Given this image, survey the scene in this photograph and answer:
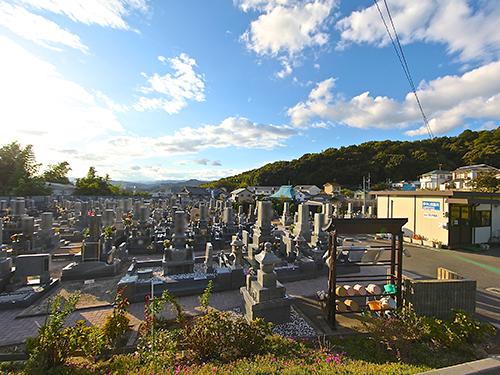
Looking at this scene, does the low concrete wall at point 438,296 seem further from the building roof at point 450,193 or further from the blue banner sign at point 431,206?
the blue banner sign at point 431,206

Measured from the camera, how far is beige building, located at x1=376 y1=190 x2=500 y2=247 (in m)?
13.2

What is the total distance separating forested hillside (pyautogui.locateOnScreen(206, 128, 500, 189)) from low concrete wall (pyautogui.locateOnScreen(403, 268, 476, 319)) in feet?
199

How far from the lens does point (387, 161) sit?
6650 cm

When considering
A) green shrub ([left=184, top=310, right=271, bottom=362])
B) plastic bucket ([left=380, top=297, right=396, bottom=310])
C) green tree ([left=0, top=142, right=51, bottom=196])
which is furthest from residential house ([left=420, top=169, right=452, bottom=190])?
green tree ([left=0, top=142, right=51, bottom=196])

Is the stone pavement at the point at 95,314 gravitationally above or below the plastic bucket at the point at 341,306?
below

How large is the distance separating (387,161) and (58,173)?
91.4m

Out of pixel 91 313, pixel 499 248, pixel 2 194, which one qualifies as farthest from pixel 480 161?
pixel 2 194

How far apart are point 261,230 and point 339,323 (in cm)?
670

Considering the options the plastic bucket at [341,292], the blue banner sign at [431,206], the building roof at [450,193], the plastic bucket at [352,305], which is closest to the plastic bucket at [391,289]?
the plastic bucket at [352,305]

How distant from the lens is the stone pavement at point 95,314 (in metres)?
5.22

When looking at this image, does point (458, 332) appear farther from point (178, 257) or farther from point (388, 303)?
point (178, 257)

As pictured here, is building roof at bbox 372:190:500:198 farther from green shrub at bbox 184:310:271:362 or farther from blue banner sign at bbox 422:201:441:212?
green shrub at bbox 184:310:271:362

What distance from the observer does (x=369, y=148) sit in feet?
251

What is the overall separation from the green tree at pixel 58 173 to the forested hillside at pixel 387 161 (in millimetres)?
47296
